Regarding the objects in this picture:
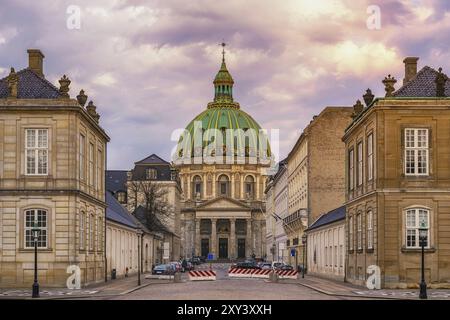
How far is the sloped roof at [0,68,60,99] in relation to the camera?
180 ft

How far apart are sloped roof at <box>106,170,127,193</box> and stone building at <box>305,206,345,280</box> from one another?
215ft

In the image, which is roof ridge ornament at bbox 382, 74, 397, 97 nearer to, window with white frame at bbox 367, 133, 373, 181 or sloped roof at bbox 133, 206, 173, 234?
window with white frame at bbox 367, 133, 373, 181

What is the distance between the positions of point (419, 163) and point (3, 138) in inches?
863

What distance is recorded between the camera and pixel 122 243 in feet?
254

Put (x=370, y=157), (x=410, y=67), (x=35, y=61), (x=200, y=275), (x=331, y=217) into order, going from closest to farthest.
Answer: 1. (x=370, y=157)
2. (x=35, y=61)
3. (x=410, y=67)
4. (x=200, y=275)
5. (x=331, y=217)

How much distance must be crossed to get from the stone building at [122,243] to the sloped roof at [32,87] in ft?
42.0

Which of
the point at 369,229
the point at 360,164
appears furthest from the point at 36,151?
the point at 360,164

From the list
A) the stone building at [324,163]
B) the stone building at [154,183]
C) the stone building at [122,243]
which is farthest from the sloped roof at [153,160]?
the stone building at [324,163]

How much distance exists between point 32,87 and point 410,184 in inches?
832

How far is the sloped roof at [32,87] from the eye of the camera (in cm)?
5488

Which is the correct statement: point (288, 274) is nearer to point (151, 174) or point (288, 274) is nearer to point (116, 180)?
point (151, 174)

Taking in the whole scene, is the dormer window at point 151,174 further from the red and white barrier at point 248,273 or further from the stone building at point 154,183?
the red and white barrier at point 248,273

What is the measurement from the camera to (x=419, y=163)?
5278 centimetres

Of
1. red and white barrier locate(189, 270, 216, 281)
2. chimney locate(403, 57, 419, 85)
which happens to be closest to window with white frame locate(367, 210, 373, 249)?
chimney locate(403, 57, 419, 85)
